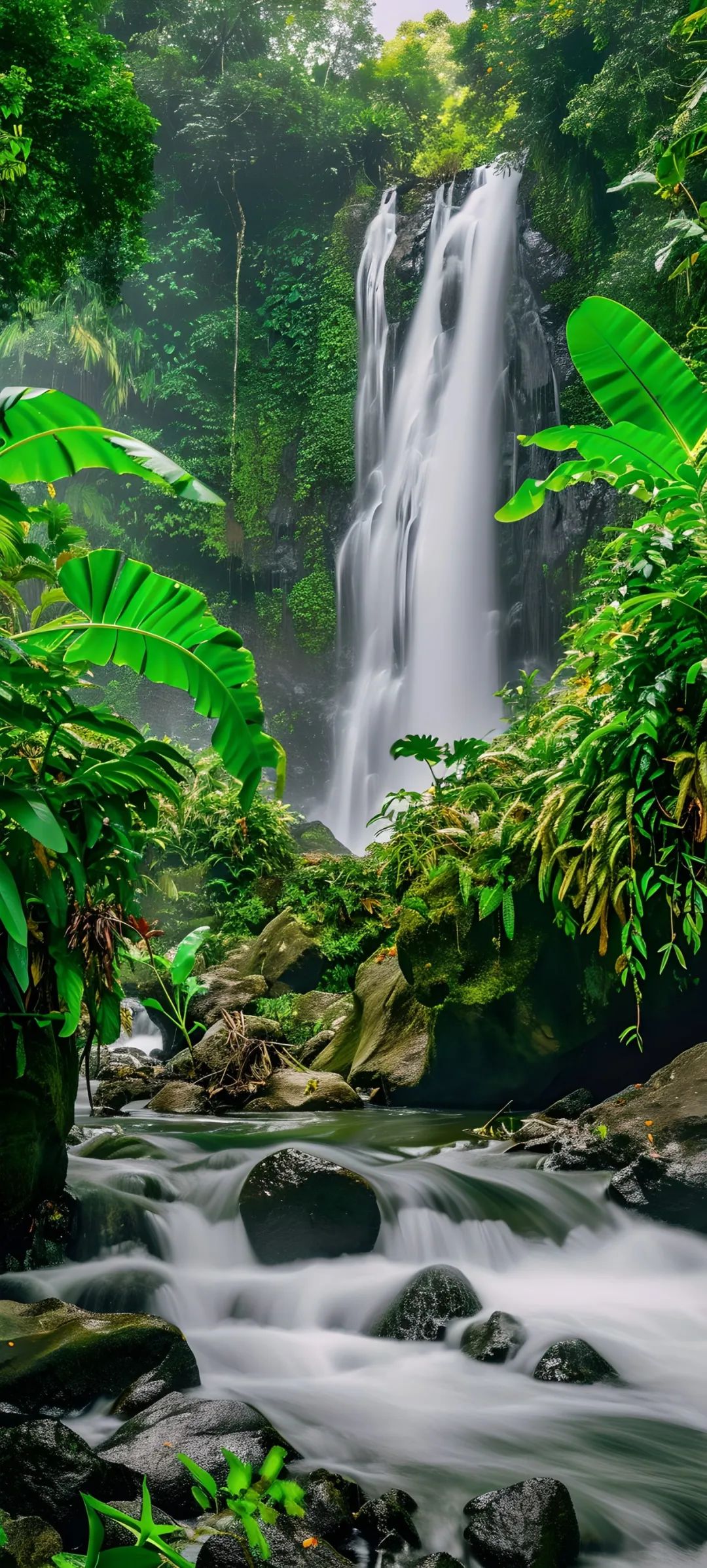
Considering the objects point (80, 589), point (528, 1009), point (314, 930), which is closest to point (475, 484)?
point (314, 930)

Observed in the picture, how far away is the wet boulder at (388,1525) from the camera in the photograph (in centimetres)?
235

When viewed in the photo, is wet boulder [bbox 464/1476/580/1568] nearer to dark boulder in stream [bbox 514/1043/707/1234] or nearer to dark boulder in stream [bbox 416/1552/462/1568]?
dark boulder in stream [bbox 416/1552/462/1568]

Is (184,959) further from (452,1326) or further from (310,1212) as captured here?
(452,1326)

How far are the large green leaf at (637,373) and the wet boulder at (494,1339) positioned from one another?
406cm

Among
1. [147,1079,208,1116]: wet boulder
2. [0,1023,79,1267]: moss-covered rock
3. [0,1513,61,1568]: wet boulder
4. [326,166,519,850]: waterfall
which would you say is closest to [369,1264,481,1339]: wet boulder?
[0,1023,79,1267]: moss-covered rock

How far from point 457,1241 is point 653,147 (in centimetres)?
1004

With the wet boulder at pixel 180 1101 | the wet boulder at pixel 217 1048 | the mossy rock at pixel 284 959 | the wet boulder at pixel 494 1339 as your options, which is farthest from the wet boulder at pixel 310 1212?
the mossy rock at pixel 284 959

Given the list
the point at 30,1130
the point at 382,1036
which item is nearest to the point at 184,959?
the point at 30,1130

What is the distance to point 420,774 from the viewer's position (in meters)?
18.9

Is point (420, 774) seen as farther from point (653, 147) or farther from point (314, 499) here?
point (653, 147)

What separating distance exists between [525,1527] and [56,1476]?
1.11 metres

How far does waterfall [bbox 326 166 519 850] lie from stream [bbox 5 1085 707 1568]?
13.5 m

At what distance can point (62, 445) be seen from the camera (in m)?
3.33

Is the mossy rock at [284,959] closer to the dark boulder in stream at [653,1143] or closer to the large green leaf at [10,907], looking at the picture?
the dark boulder in stream at [653,1143]
